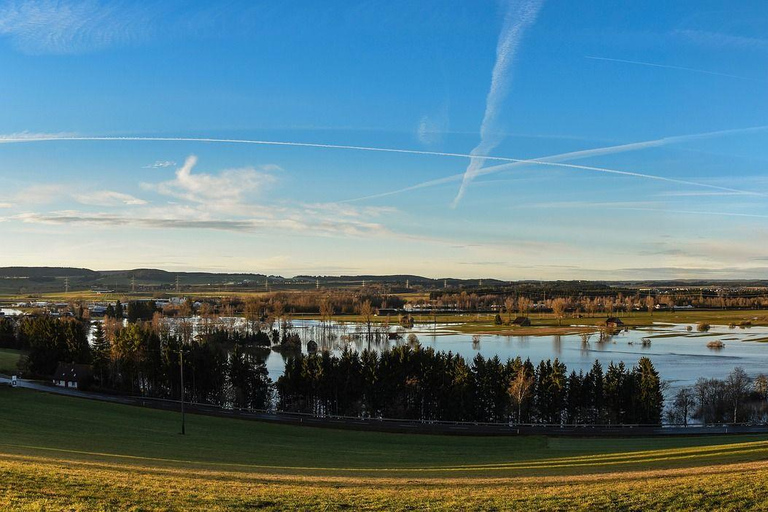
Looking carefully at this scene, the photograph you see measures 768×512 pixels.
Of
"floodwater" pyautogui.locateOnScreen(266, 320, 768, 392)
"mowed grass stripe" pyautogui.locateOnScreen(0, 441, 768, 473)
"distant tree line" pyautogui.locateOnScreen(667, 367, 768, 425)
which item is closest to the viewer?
"mowed grass stripe" pyautogui.locateOnScreen(0, 441, 768, 473)

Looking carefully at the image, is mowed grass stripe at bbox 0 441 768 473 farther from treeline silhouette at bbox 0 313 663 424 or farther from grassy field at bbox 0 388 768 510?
treeline silhouette at bbox 0 313 663 424

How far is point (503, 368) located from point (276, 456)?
22.9 m

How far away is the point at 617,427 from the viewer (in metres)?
37.5

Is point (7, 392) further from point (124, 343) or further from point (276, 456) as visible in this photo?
point (276, 456)

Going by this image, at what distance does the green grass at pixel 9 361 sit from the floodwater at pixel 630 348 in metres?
24.0

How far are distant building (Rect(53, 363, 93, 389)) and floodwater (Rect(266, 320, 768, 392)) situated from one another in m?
16.6

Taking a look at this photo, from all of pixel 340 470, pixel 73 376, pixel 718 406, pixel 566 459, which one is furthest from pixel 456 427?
pixel 73 376

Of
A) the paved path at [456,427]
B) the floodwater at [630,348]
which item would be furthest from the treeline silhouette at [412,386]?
the floodwater at [630,348]

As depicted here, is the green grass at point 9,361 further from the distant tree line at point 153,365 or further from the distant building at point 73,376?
the distant building at point 73,376

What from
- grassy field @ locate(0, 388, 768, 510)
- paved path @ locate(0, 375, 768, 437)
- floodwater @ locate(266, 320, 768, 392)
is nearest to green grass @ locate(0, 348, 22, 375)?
paved path @ locate(0, 375, 768, 437)

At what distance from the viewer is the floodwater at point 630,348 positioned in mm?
61812

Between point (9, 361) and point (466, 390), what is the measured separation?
48.8 meters

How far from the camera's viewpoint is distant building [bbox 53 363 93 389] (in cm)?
5075

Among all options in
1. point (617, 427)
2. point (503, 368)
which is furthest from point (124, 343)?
point (617, 427)
